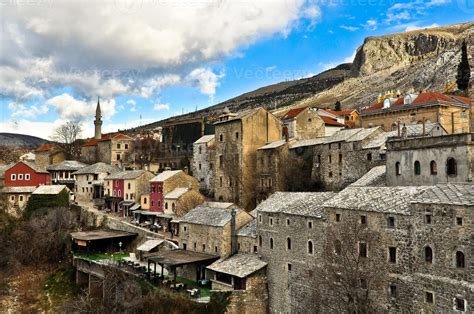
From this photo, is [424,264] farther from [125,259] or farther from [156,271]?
[125,259]

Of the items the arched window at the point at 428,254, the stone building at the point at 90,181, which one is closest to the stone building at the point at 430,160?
the arched window at the point at 428,254

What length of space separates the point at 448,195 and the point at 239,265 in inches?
709

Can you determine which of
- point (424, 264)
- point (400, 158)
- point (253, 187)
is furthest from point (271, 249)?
point (253, 187)

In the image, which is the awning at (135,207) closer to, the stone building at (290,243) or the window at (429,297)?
the stone building at (290,243)

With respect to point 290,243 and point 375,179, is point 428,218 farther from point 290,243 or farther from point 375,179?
point 290,243

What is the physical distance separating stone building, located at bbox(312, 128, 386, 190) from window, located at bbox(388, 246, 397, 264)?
49.5ft

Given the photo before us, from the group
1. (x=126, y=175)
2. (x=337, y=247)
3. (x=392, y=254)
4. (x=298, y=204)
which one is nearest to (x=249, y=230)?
(x=298, y=204)

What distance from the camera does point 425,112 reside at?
50469mm

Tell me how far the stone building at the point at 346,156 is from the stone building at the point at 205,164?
1894 centimetres

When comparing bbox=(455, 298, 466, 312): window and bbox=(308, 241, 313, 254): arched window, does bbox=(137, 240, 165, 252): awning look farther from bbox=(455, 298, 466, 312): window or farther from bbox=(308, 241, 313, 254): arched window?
bbox=(455, 298, 466, 312): window

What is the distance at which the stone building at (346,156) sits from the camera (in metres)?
40.8

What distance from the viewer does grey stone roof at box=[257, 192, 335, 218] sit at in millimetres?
31733

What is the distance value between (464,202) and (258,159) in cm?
3349

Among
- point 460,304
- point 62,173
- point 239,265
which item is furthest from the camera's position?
point 62,173
